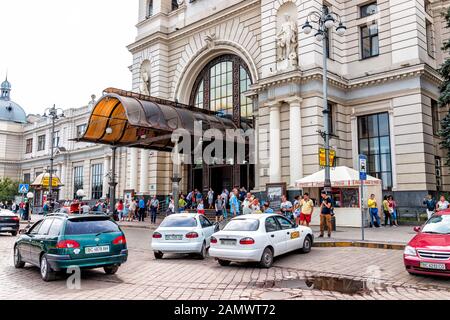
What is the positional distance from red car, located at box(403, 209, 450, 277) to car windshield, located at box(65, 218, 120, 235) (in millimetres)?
7055

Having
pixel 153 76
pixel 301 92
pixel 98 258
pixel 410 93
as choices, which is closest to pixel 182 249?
pixel 98 258

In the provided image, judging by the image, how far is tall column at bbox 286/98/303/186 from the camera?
23734 mm

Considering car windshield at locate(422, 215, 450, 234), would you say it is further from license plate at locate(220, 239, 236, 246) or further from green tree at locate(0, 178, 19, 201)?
green tree at locate(0, 178, 19, 201)

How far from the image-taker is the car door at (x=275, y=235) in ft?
37.7

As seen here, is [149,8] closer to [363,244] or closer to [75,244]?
[363,244]

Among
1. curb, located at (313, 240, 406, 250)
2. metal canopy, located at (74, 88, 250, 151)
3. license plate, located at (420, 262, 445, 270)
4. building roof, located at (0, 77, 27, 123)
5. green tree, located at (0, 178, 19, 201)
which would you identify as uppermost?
building roof, located at (0, 77, 27, 123)

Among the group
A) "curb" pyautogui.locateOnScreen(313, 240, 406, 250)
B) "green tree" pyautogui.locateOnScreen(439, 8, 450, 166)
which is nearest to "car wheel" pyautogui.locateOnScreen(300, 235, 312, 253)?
"curb" pyautogui.locateOnScreen(313, 240, 406, 250)

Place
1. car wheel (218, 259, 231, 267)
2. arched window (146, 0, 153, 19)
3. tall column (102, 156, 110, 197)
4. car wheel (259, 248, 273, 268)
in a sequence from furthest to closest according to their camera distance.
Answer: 1. tall column (102, 156, 110, 197)
2. arched window (146, 0, 153, 19)
3. car wheel (218, 259, 231, 267)
4. car wheel (259, 248, 273, 268)

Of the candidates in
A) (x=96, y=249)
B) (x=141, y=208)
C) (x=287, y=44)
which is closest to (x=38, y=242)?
(x=96, y=249)

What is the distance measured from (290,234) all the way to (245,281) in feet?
11.6

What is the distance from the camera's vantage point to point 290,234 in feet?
41.0
